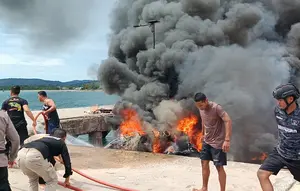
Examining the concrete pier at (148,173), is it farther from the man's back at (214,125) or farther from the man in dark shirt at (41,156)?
the man's back at (214,125)

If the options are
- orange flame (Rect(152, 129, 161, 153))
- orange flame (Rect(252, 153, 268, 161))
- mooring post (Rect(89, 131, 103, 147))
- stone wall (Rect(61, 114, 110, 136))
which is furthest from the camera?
mooring post (Rect(89, 131, 103, 147))

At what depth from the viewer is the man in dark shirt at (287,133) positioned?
3.66m

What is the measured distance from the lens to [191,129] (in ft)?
60.1

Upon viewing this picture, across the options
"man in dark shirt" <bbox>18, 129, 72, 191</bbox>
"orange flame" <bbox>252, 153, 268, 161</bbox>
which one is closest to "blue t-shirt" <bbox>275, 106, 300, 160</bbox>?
"man in dark shirt" <bbox>18, 129, 72, 191</bbox>

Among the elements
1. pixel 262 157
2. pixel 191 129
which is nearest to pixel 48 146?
pixel 191 129

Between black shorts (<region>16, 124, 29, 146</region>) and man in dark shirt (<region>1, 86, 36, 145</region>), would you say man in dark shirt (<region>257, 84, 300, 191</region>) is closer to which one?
man in dark shirt (<region>1, 86, 36, 145</region>)

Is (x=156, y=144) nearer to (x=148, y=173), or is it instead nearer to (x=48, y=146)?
(x=148, y=173)

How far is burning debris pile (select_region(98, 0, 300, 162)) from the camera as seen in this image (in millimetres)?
17788

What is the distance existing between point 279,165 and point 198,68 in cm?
1638

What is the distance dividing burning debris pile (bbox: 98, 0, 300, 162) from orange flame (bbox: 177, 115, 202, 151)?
6 cm

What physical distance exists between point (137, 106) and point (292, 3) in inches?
551

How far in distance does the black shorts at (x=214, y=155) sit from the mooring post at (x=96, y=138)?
60.1ft

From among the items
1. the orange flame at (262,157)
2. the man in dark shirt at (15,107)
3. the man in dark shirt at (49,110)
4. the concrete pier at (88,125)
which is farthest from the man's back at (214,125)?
the concrete pier at (88,125)

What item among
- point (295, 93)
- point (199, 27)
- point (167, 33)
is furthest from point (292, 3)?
point (295, 93)
